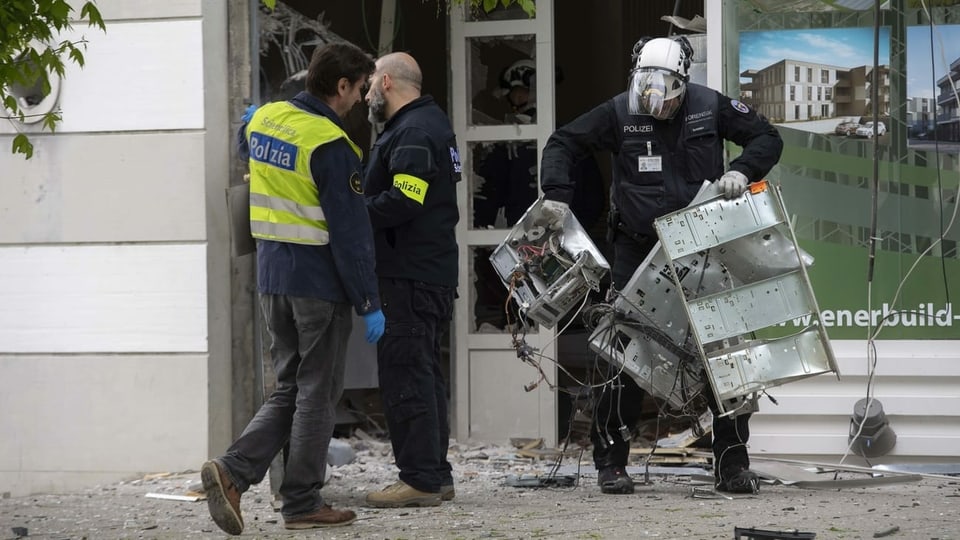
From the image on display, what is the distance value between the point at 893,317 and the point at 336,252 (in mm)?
3202

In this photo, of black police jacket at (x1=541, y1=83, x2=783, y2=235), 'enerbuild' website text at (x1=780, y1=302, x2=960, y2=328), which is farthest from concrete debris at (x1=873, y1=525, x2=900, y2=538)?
'enerbuild' website text at (x1=780, y1=302, x2=960, y2=328)

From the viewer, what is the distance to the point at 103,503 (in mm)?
6754

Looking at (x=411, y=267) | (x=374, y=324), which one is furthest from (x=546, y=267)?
(x=374, y=324)

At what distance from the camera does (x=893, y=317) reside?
717cm

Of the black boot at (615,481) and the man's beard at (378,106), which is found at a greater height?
the man's beard at (378,106)

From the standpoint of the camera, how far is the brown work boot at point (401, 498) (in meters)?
6.04

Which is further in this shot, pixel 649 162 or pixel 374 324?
pixel 649 162

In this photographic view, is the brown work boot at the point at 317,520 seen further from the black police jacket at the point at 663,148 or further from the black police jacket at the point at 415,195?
the black police jacket at the point at 663,148

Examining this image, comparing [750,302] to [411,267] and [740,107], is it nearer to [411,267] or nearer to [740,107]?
[740,107]

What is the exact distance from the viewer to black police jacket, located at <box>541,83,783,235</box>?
6.32 meters

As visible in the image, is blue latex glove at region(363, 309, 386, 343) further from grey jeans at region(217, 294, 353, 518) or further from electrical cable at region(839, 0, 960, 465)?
electrical cable at region(839, 0, 960, 465)

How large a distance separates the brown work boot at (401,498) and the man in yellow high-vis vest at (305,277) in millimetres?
455

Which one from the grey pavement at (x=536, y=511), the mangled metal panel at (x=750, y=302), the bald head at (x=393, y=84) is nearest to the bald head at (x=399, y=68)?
the bald head at (x=393, y=84)

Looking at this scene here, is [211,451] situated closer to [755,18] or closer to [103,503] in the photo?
[103,503]
